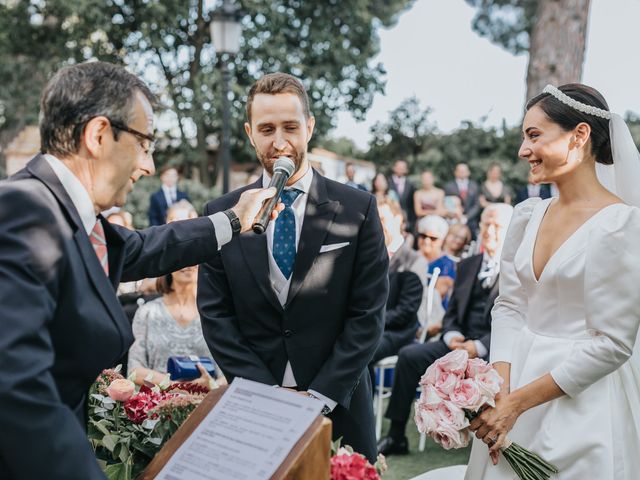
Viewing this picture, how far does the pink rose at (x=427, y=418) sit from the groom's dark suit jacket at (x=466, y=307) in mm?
3383

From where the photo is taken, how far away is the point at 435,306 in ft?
24.7

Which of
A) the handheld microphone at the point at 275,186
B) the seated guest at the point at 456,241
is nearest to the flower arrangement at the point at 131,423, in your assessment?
the handheld microphone at the point at 275,186

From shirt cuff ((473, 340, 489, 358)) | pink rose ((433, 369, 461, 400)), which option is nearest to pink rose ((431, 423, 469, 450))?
pink rose ((433, 369, 461, 400))

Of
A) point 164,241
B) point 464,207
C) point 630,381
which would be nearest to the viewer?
point 164,241

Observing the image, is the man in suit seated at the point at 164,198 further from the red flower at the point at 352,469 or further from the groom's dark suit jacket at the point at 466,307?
the red flower at the point at 352,469

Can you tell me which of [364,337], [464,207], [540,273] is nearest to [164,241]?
[364,337]

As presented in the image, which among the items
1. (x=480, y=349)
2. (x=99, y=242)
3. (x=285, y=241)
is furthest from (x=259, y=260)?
(x=480, y=349)

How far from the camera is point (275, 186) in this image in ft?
Result: 8.96

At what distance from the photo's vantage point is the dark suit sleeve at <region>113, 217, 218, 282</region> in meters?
2.40

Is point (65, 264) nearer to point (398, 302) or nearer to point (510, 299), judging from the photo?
point (510, 299)

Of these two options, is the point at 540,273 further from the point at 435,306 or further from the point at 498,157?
the point at 498,157

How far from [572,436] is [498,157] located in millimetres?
16800

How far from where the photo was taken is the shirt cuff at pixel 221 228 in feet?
8.44

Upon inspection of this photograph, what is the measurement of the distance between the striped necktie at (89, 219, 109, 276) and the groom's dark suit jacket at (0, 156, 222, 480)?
5.5 inches
